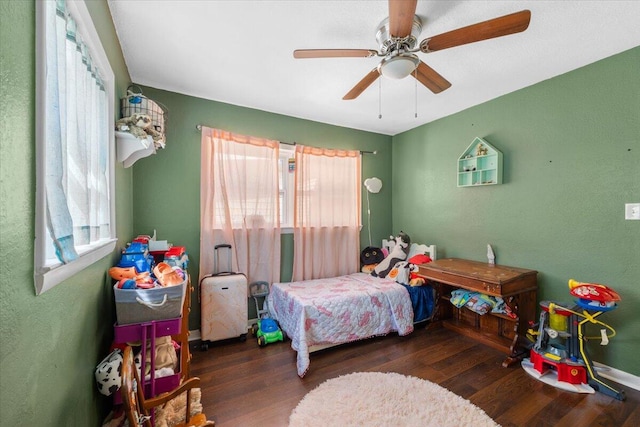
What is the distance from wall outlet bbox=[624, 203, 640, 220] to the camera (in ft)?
6.55

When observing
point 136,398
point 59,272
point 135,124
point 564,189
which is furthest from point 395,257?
point 59,272

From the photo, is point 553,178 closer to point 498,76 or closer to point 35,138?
point 498,76

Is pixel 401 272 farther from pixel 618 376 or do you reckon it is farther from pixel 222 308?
pixel 222 308

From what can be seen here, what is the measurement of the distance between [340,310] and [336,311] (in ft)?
0.14

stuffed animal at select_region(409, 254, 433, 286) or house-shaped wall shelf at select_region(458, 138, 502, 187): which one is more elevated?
house-shaped wall shelf at select_region(458, 138, 502, 187)

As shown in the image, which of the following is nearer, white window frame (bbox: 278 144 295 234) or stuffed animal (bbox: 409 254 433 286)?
stuffed animal (bbox: 409 254 433 286)

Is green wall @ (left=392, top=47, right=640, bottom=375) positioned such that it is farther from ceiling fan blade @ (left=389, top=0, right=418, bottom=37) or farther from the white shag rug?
ceiling fan blade @ (left=389, top=0, right=418, bottom=37)

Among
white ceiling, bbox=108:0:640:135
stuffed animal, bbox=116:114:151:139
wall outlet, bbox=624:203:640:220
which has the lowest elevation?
wall outlet, bbox=624:203:640:220

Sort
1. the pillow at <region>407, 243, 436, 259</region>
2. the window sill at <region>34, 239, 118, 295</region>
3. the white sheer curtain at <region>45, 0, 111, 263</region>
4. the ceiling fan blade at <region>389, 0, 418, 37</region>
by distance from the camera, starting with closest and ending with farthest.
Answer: the window sill at <region>34, 239, 118, 295</region> < the white sheer curtain at <region>45, 0, 111, 263</region> < the ceiling fan blade at <region>389, 0, 418, 37</region> < the pillow at <region>407, 243, 436, 259</region>

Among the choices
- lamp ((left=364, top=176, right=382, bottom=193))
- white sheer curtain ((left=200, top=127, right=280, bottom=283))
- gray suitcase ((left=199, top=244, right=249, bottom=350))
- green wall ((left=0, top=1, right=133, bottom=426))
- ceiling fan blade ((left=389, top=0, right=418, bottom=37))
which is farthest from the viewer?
lamp ((left=364, top=176, right=382, bottom=193))

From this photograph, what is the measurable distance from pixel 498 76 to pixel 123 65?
3.23 meters

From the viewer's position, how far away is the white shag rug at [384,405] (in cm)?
166

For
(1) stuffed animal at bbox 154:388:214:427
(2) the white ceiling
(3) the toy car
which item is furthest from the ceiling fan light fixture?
(3) the toy car

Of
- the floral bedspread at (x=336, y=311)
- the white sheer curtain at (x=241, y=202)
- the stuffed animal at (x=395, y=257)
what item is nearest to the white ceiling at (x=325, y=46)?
the white sheer curtain at (x=241, y=202)
